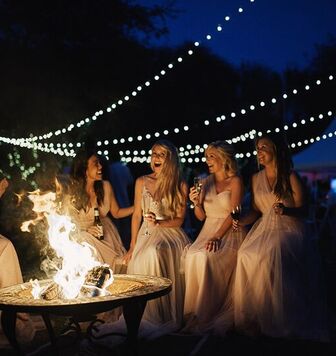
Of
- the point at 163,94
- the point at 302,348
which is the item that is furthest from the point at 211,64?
the point at 302,348

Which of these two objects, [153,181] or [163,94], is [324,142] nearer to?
[163,94]

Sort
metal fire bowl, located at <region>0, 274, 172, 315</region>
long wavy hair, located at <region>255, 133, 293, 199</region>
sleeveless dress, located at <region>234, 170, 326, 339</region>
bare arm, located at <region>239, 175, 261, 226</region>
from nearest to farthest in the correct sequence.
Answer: metal fire bowl, located at <region>0, 274, 172, 315</region>
sleeveless dress, located at <region>234, 170, 326, 339</region>
long wavy hair, located at <region>255, 133, 293, 199</region>
bare arm, located at <region>239, 175, 261, 226</region>

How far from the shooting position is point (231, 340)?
5.29 metres

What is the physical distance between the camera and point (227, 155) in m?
6.36

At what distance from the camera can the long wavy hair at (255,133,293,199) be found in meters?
5.79

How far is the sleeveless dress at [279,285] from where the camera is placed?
5.36m

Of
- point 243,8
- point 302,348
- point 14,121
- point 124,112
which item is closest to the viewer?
point 302,348

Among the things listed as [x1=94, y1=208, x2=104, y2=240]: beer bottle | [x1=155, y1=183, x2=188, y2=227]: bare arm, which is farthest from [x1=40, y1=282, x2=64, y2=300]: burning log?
[x1=155, y1=183, x2=188, y2=227]: bare arm

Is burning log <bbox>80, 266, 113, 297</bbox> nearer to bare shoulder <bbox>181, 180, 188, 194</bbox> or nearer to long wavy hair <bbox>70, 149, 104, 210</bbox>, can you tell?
long wavy hair <bbox>70, 149, 104, 210</bbox>

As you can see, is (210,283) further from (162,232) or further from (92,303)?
(92,303)

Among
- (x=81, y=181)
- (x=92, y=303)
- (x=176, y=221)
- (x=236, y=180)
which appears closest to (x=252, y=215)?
(x=236, y=180)

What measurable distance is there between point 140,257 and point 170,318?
73cm

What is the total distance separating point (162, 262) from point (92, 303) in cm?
208

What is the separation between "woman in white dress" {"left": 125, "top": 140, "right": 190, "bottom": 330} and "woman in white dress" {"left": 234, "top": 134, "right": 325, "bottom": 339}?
723 millimetres
